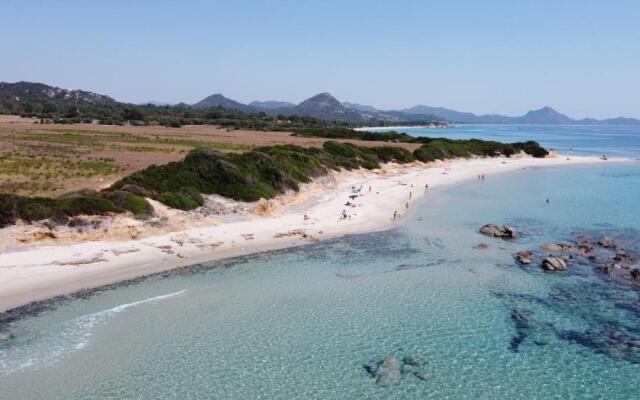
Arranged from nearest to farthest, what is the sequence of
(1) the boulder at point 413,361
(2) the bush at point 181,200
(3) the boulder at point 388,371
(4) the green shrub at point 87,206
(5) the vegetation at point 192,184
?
(3) the boulder at point 388,371, (1) the boulder at point 413,361, (5) the vegetation at point 192,184, (4) the green shrub at point 87,206, (2) the bush at point 181,200

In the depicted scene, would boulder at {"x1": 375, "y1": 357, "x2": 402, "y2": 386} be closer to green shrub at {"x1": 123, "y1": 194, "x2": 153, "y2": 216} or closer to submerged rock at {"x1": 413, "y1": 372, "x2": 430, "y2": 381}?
submerged rock at {"x1": 413, "y1": 372, "x2": 430, "y2": 381}

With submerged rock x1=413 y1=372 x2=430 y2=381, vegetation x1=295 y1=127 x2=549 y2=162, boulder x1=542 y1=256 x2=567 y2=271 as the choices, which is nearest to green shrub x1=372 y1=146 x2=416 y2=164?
vegetation x1=295 y1=127 x2=549 y2=162

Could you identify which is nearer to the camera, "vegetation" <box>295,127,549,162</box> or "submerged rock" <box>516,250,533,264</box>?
"submerged rock" <box>516,250,533,264</box>

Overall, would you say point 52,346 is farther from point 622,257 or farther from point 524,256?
point 622,257

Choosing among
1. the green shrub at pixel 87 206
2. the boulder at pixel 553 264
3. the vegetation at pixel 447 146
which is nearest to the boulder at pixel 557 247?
the boulder at pixel 553 264

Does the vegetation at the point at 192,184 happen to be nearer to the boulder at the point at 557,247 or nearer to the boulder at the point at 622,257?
the boulder at the point at 557,247
